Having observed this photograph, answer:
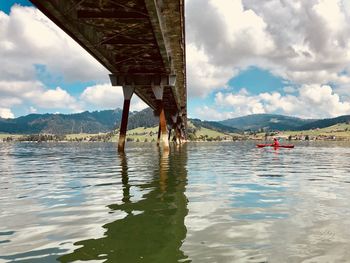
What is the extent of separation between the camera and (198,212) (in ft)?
27.8

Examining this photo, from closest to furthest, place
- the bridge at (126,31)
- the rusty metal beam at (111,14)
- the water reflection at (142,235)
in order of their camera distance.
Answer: the water reflection at (142,235) → the bridge at (126,31) → the rusty metal beam at (111,14)

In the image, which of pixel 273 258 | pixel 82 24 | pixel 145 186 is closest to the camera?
pixel 273 258

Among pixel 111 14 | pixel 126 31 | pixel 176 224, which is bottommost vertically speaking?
pixel 176 224

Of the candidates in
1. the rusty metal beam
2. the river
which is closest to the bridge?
the rusty metal beam

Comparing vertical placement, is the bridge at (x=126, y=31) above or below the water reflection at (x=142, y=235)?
above

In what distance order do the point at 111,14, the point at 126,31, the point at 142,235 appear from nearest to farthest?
1. the point at 142,235
2. the point at 111,14
3. the point at 126,31

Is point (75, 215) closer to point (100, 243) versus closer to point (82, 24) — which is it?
point (100, 243)

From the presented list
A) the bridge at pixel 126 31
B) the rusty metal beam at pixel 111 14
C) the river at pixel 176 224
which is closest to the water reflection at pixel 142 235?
the river at pixel 176 224

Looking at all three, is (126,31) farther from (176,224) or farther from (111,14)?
(176,224)

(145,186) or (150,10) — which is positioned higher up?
(150,10)

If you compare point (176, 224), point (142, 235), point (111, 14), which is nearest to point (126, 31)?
point (111, 14)

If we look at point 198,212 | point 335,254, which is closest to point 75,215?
point 198,212

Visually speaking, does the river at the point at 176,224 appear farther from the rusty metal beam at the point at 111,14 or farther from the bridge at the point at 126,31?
the rusty metal beam at the point at 111,14

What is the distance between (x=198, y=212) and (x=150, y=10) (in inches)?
517
